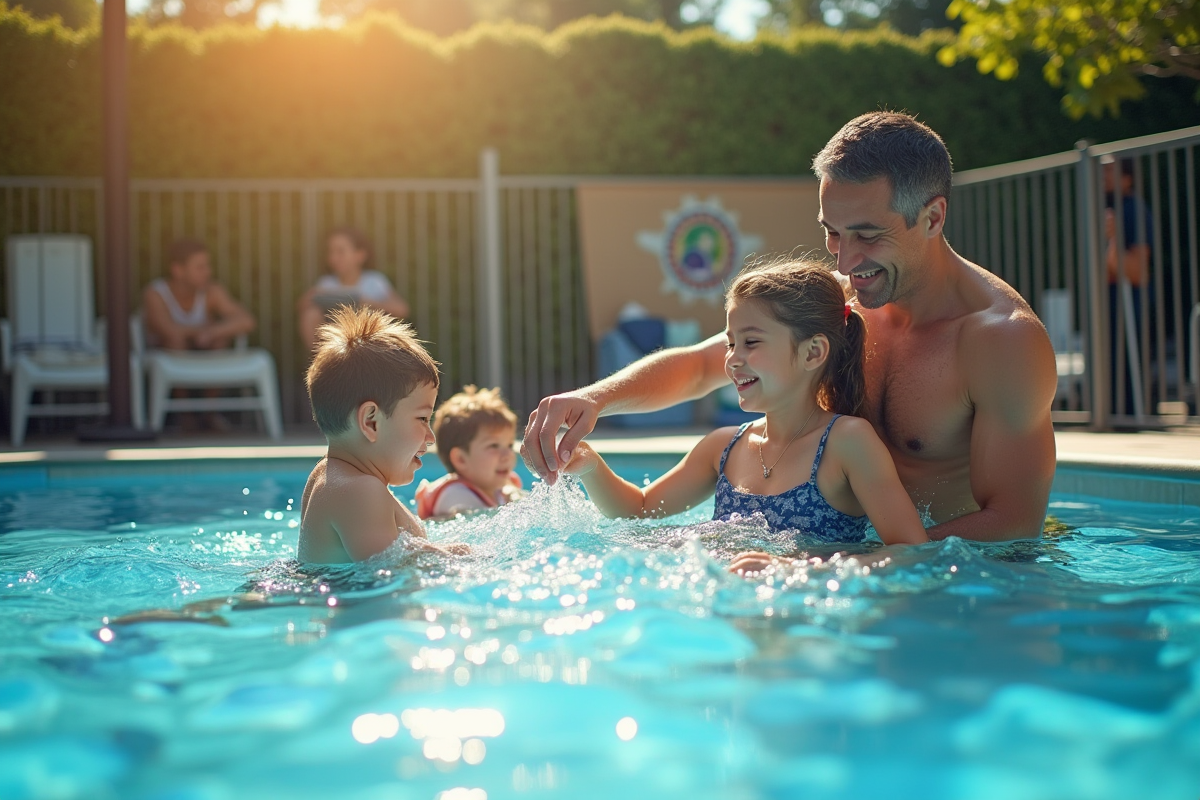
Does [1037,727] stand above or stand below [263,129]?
below

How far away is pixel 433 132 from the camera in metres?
10.3

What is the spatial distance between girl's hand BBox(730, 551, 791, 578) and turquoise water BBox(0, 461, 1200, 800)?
5 centimetres

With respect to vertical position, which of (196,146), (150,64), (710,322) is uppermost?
(150,64)

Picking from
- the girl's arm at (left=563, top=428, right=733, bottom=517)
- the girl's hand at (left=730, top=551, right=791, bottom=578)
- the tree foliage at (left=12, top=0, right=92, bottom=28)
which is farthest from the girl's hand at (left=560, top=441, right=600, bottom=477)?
the tree foliage at (left=12, top=0, right=92, bottom=28)

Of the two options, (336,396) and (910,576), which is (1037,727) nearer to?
(910,576)

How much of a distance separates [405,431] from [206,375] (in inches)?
226

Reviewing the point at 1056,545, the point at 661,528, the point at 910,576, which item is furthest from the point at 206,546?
the point at 1056,545

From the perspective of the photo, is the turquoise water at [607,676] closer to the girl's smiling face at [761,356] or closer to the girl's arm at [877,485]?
the girl's arm at [877,485]

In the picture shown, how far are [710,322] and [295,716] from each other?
29.0ft

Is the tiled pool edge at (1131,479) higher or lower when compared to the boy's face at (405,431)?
lower

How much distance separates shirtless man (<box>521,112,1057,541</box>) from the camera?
310 cm

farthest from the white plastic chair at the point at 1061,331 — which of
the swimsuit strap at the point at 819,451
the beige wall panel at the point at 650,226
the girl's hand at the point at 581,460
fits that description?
the girl's hand at the point at 581,460

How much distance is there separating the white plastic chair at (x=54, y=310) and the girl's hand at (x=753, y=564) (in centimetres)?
684

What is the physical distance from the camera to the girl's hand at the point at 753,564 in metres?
2.65
